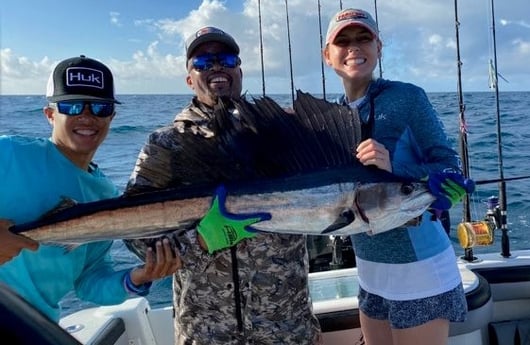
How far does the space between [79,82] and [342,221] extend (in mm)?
955

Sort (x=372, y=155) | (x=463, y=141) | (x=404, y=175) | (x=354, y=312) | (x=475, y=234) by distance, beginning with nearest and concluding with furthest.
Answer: (x=372, y=155) < (x=404, y=175) < (x=354, y=312) < (x=475, y=234) < (x=463, y=141)

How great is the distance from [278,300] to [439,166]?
2.30 ft

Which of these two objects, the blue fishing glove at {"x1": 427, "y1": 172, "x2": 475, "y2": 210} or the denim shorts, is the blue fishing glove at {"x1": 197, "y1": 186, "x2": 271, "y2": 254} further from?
the denim shorts

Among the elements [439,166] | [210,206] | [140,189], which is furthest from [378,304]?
[140,189]

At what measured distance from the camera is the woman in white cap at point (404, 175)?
171 cm

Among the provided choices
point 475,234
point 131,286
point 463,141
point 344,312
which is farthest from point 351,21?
point 463,141

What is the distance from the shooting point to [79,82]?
1688 millimetres

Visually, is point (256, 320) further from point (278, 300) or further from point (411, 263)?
point (411, 263)

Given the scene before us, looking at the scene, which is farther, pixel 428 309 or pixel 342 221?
pixel 428 309

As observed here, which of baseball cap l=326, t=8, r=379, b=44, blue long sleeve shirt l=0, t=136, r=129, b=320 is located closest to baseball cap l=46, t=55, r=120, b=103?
blue long sleeve shirt l=0, t=136, r=129, b=320

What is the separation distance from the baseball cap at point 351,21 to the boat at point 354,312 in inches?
56.4

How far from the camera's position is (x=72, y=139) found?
1.68m

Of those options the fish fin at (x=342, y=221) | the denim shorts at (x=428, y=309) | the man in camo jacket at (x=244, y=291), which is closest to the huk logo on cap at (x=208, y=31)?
the man in camo jacket at (x=244, y=291)

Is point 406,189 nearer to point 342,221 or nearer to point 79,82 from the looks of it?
point 342,221
